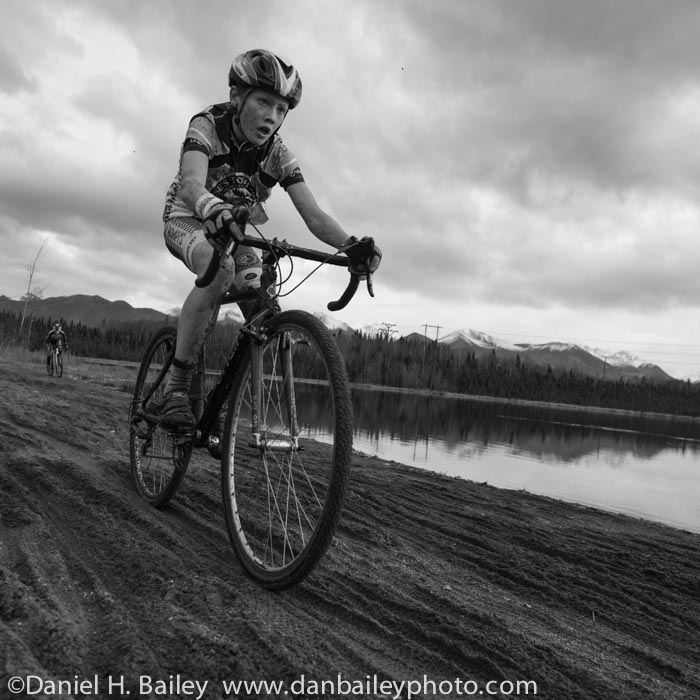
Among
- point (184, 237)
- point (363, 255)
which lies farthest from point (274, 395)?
point (184, 237)

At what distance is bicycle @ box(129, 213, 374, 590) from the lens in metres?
2.46

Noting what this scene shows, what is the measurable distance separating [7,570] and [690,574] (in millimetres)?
4409

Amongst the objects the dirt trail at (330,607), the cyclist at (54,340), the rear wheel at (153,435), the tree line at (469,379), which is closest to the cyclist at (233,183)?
the rear wheel at (153,435)

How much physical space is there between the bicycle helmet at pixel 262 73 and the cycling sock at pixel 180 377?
1.82 metres

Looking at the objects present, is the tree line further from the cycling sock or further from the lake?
the cycling sock

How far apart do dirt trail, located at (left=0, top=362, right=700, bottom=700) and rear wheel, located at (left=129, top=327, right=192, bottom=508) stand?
16 centimetres

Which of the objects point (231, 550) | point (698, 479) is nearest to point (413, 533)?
point (231, 550)

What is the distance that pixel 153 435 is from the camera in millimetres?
4184

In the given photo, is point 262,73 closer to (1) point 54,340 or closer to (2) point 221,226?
(2) point 221,226

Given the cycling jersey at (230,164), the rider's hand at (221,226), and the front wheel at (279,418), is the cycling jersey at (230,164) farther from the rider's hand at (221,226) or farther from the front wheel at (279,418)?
the front wheel at (279,418)

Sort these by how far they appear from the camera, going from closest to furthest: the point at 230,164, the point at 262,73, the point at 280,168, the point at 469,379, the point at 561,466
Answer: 1. the point at 262,73
2. the point at 230,164
3. the point at 280,168
4. the point at 561,466
5. the point at 469,379

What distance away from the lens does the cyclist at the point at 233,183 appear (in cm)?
325

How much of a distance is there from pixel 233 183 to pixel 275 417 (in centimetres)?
168

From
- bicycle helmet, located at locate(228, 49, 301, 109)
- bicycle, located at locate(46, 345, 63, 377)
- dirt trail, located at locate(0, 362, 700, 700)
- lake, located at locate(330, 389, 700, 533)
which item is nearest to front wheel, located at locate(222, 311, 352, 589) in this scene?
dirt trail, located at locate(0, 362, 700, 700)
